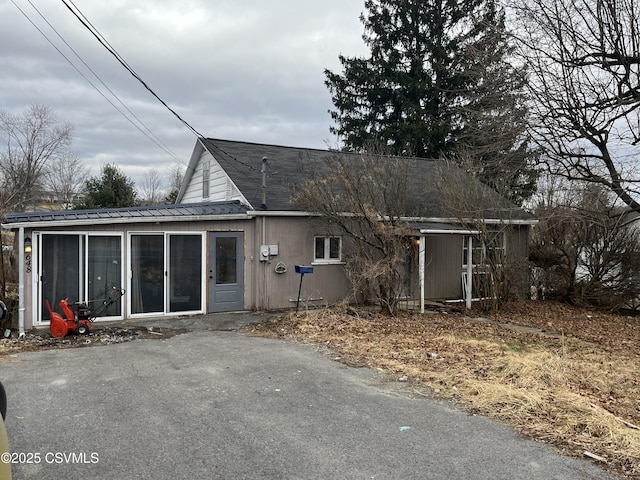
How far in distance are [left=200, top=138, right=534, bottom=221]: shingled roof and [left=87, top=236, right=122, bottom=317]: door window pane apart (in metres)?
3.58

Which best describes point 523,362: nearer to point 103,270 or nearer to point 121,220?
point 121,220

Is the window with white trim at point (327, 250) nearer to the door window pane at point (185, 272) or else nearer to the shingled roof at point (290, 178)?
the shingled roof at point (290, 178)

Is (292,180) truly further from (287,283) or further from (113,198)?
(113,198)

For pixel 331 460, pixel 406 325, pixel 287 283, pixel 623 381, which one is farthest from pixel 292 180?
pixel 331 460

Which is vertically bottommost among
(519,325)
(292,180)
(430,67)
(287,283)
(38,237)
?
(519,325)

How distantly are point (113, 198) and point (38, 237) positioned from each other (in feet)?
57.4

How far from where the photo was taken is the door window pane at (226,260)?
12.0m

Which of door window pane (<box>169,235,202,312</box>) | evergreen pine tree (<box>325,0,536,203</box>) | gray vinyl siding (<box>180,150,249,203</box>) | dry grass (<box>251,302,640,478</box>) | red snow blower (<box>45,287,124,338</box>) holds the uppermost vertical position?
evergreen pine tree (<box>325,0,536,203</box>)

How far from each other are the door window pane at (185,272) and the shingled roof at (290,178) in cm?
194

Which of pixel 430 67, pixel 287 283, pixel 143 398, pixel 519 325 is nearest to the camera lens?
pixel 143 398

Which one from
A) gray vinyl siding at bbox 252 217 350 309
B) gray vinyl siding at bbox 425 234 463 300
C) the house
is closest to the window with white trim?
the house

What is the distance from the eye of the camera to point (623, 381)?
20.7 feet

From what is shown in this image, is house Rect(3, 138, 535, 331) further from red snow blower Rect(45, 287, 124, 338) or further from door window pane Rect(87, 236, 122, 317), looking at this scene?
red snow blower Rect(45, 287, 124, 338)

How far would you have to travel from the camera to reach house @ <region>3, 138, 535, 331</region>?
10008 mm
